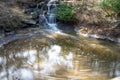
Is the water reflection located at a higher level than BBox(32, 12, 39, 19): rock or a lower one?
lower

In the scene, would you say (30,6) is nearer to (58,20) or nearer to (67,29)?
(58,20)

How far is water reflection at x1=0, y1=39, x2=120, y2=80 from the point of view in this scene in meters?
9.48

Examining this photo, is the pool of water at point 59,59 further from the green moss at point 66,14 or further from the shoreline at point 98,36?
the green moss at point 66,14

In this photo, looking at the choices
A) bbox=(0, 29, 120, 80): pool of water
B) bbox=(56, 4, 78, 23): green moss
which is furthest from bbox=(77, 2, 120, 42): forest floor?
bbox=(0, 29, 120, 80): pool of water

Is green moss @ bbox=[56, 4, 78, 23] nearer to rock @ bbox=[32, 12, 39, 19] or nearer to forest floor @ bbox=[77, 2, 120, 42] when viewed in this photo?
forest floor @ bbox=[77, 2, 120, 42]

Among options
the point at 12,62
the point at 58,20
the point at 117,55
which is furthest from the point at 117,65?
the point at 58,20

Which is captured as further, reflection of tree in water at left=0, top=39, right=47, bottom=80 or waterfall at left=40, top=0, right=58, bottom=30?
waterfall at left=40, top=0, right=58, bottom=30

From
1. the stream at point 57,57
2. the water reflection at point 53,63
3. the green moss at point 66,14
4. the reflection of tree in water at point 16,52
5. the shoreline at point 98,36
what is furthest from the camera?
the green moss at point 66,14

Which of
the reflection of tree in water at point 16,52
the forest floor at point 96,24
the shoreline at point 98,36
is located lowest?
the shoreline at point 98,36

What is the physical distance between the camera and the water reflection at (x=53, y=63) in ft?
31.1

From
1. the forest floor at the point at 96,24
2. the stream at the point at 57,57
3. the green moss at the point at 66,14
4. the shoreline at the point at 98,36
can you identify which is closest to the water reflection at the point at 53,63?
the stream at the point at 57,57

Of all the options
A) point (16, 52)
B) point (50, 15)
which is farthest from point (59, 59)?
point (50, 15)

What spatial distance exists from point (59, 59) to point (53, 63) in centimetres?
54

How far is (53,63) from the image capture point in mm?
10688
